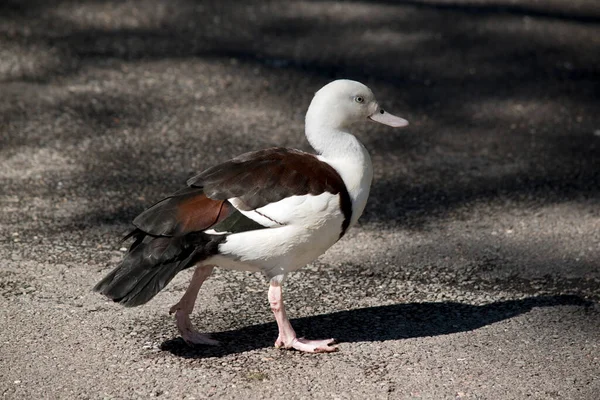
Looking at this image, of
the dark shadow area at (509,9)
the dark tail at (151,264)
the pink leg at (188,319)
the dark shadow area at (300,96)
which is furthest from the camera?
the dark shadow area at (509,9)

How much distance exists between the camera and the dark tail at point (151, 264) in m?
4.01

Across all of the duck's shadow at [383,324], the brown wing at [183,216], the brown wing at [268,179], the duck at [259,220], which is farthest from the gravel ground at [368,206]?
the brown wing at [268,179]

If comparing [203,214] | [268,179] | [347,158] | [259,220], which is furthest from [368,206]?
[203,214]

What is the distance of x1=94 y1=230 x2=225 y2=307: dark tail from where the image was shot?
4008 mm

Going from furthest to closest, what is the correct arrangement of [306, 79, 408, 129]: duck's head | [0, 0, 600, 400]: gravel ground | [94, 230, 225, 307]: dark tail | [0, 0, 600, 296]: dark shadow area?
[0, 0, 600, 296]: dark shadow area → [306, 79, 408, 129]: duck's head → [0, 0, 600, 400]: gravel ground → [94, 230, 225, 307]: dark tail

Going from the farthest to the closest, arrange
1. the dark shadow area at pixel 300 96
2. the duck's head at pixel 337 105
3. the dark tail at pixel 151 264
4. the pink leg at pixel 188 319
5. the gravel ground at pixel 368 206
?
the dark shadow area at pixel 300 96
the duck's head at pixel 337 105
the pink leg at pixel 188 319
the gravel ground at pixel 368 206
the dark tail at pixel 151 264

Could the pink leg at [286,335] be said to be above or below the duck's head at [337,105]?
Answer: below

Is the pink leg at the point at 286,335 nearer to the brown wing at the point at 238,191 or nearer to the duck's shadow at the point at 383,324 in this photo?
the duck's shadow at the point at 383,324

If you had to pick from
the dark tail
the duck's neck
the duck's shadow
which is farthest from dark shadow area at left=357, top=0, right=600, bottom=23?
the dark tail

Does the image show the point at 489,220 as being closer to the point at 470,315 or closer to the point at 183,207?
the point at 470,315

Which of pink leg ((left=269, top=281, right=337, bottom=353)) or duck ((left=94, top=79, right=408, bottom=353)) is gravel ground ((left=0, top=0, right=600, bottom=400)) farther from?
duck ((left=94, top=79, right=408, bottom=353))

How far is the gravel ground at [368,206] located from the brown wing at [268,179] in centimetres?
76

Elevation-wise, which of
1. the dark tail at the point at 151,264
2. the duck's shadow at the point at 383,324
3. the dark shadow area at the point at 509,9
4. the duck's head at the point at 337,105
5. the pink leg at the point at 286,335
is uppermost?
the duck's head at the point at 337,105

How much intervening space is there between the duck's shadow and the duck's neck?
1.89 feet
